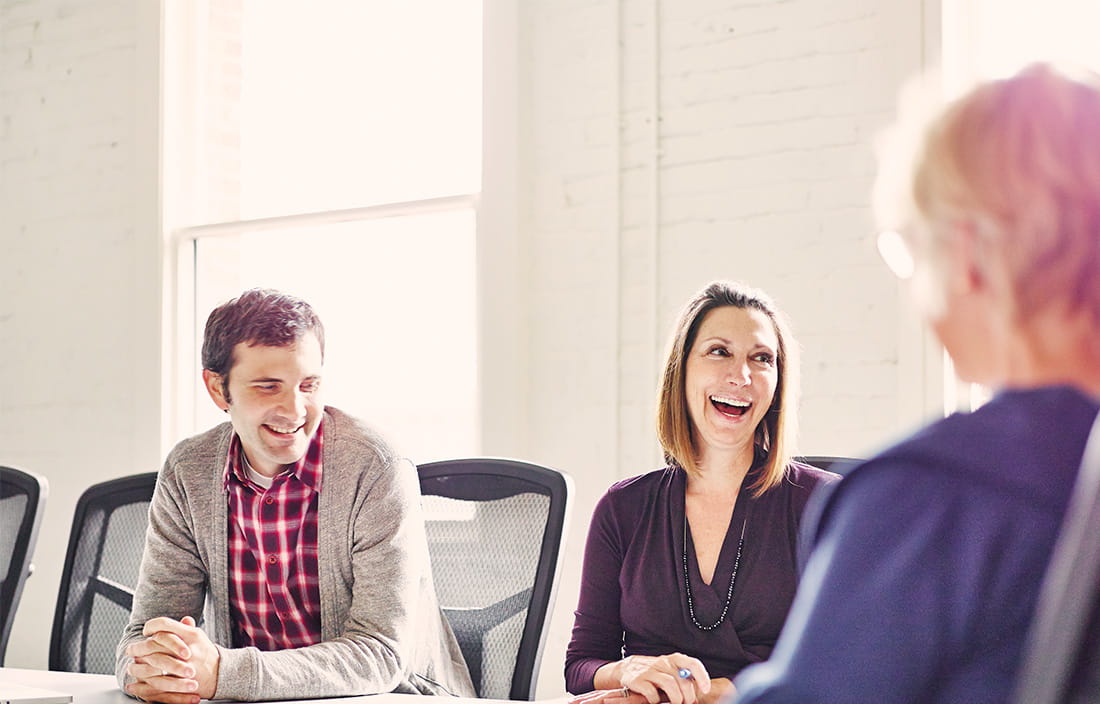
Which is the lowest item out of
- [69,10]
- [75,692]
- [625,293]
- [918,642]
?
[75,692]

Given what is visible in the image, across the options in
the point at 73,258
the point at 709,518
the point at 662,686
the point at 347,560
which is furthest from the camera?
the point at 73,258

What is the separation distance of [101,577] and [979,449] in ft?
7.58

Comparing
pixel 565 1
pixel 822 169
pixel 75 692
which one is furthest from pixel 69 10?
pixel 75 692

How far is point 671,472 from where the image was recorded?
2277mm

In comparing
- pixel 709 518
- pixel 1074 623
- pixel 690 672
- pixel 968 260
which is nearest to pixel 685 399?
pixel 709 518

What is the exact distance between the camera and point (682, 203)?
3.25 m

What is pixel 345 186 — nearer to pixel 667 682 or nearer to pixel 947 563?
pixel 667 682

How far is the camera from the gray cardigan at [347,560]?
6.63 ft

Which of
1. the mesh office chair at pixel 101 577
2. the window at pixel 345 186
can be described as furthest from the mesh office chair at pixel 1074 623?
the window at pixel 345 186

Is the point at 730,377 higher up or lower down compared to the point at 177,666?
higher up

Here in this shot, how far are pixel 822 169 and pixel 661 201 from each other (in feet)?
1.43

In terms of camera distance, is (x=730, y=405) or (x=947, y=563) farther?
(x=730, y=405)

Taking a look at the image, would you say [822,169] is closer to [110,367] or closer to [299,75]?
[299,75]

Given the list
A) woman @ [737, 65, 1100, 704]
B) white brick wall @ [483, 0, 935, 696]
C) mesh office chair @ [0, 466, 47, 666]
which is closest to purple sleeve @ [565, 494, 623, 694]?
white brick wall @ [483, 0, 935, 696]
